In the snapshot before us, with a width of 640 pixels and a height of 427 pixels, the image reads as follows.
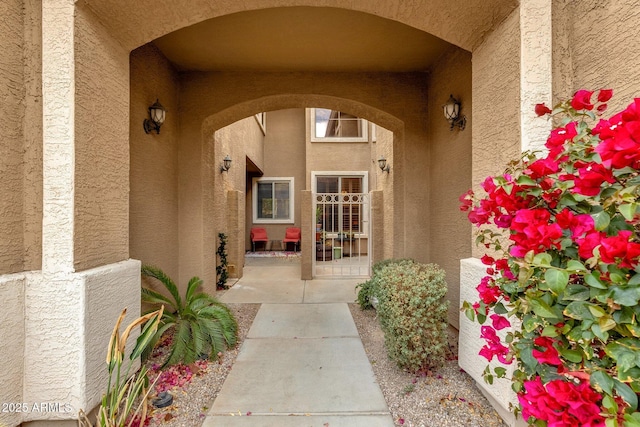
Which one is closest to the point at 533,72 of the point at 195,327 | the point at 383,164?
the point at 195,327

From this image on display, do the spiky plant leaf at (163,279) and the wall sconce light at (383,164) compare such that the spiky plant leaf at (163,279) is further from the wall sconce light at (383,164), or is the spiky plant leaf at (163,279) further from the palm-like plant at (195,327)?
the wall sconce light at (383,164)

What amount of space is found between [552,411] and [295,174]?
483 inches

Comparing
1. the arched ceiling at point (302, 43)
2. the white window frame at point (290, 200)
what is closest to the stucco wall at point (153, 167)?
the arched ceiling at point (302, 43)

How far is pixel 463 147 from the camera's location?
3701 mm

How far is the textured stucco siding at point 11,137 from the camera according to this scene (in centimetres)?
183

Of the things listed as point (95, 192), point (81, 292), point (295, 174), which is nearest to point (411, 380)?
point (81, 292)

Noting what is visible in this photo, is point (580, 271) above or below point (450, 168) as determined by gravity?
below

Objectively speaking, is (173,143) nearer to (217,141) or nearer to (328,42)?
(217,141)

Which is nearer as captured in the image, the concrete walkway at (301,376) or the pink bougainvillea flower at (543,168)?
the pink bougainvillea flower at (543,168)

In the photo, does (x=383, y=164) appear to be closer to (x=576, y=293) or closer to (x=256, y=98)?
(x=256, y=98)

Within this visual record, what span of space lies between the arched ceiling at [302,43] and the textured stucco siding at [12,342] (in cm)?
323

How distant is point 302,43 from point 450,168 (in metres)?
2.69

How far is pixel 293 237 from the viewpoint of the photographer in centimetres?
1212

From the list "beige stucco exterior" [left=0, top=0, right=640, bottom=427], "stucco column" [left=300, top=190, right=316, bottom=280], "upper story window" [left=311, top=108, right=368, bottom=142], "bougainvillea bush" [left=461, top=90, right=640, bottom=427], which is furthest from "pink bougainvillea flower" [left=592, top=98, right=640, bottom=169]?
"upper story window" [left=311, top=108, right=368, bottom=142]
